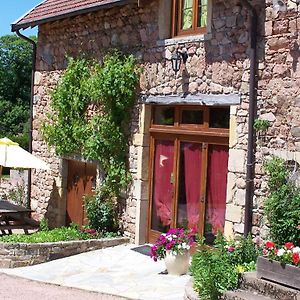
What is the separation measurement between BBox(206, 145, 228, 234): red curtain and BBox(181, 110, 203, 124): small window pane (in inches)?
20.4

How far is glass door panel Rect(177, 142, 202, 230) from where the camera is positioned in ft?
32.5

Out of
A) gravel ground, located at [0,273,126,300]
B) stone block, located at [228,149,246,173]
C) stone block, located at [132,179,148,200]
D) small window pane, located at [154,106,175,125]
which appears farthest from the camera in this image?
stone block, located at [132,179,148,200]

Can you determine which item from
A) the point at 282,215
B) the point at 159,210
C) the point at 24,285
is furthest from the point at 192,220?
the point at 24,285

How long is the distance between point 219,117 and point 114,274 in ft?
9.55

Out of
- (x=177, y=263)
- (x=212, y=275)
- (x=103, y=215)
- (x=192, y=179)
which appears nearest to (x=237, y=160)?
(x=192, y=179)

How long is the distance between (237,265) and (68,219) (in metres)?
6.19

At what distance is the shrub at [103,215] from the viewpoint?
11.3m

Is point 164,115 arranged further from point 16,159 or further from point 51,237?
point 16,159

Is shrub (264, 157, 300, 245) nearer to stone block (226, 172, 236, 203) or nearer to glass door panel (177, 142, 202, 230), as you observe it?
stone block (226, 172, 236, 203)

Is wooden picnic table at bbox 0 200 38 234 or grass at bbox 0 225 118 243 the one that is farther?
wooden picnic table at bbox 0 200 38 234

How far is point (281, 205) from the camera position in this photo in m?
8.02

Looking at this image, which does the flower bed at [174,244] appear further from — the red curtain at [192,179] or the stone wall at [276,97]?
the red curtain at [192,179]

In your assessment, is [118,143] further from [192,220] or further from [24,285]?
[24,285]

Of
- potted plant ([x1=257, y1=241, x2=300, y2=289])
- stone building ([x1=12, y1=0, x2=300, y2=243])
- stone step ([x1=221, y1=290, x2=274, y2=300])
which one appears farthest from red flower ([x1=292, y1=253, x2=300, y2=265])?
stone building ([x1=12, y1=0, x2=300, y2=243])
